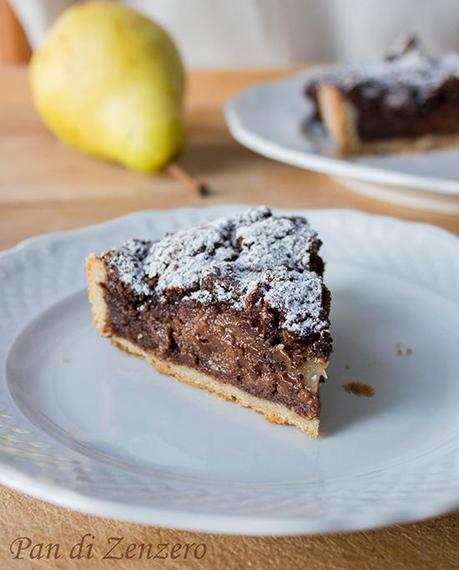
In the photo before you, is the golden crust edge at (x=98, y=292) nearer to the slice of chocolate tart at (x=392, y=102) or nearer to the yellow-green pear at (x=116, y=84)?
the yellow-green pear at (x=116, y=84)

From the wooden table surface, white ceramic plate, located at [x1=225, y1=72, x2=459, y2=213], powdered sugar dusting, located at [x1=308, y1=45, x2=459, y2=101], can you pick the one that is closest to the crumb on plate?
the wooden table surface

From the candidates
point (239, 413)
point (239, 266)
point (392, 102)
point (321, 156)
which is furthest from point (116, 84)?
point (239, 413)

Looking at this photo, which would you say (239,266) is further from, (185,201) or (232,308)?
(185,201)

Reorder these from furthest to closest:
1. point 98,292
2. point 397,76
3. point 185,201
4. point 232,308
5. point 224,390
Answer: point 397,76
point 185,201
point 98,292
point 224,390
point 232,308

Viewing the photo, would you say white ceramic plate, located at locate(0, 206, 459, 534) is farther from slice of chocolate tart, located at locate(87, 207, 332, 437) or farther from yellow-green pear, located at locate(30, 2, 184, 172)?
yellow-green pear, located at locate(30, 2, 184, 172)

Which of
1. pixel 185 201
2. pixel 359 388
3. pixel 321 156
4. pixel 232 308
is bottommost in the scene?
pixel 185 201

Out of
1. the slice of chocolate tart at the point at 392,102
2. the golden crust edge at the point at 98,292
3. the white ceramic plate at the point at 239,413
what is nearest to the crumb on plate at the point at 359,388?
the white ceramic plate at the point at 239,413

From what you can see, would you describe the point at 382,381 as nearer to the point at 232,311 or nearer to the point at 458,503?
the point at 232,311

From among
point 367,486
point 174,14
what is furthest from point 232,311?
point 174,14
